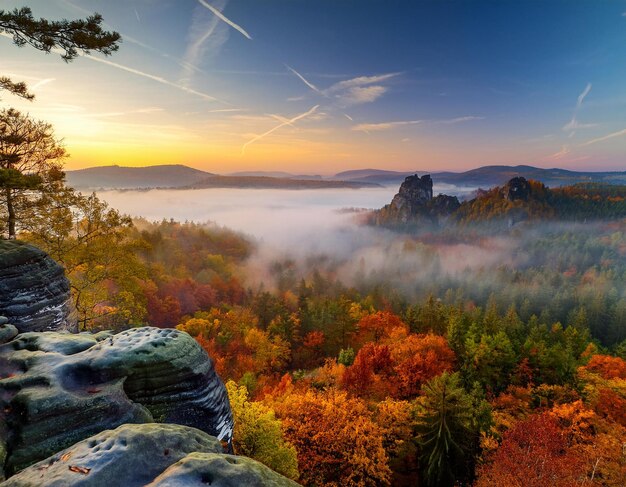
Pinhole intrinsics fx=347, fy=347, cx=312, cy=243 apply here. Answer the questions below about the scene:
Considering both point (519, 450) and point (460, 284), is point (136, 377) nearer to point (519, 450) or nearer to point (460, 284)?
point (519, 450)

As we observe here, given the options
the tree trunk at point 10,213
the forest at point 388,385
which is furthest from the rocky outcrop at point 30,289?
the forest at point 388,385

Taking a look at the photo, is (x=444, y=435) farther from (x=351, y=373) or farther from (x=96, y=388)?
(x=96, y=388)

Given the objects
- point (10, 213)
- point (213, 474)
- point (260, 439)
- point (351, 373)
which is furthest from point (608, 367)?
point (10, 213)

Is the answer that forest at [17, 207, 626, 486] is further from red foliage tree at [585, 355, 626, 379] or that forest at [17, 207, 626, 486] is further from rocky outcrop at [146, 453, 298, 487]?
rocky outcrop at [146, 453, 298, 487]

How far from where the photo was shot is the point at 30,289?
1467 centimetres

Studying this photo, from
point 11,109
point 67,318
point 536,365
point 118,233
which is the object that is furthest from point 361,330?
point 11,109

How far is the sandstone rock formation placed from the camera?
6.34 m

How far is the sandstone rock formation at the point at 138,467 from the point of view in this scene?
20.8ft

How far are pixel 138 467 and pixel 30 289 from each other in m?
11.9

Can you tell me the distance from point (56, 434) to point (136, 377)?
2.40m

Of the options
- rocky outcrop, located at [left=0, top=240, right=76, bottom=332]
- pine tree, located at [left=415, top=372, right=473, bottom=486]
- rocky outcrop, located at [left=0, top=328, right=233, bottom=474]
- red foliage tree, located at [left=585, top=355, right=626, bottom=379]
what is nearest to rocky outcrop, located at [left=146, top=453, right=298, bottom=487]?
rocky outcrop, located at [left=0, top=328, right=233, bottom=474]

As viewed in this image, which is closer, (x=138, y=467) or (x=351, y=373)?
(x=138, y=467)

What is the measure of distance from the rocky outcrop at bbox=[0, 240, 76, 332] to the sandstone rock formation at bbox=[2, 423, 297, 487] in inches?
Result: 390

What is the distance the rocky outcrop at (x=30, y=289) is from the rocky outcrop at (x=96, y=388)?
292 cm
